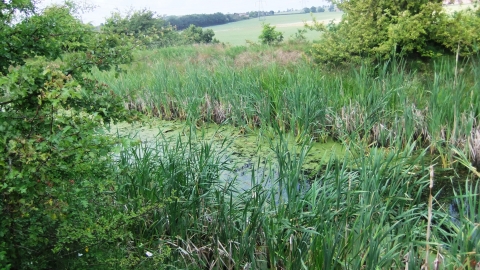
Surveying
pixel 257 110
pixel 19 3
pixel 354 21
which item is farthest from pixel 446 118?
pixel 19 3

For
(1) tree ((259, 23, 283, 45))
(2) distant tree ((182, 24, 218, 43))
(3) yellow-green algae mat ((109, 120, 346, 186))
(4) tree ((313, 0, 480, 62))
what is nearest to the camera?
(3) yellow-green algae mat ((109, 120, 346, 186))

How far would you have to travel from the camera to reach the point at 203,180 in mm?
2875

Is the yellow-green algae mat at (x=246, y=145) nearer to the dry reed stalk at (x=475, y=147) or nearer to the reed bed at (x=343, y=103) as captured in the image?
the reed bed at (x=343, y=103)

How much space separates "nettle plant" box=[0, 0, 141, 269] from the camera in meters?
1.36

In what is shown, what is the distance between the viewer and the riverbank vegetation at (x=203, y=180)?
4.87ft

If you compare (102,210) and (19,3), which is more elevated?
(19,3)

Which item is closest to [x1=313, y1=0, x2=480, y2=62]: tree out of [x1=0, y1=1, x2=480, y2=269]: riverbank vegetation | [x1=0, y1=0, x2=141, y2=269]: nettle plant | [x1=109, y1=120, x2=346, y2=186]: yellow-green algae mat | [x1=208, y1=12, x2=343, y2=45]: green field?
[x1=0, y1=1, x2=480, y2=269]: riverbank vegetation

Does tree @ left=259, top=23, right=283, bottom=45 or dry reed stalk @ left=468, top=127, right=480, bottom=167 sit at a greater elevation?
tree @ left=259, top=23, right=283, bottom=45

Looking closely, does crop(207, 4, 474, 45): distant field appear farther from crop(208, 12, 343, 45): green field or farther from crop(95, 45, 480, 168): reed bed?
crop(95, 45, 480, 168): reed bed

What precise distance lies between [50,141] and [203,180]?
5.10ft

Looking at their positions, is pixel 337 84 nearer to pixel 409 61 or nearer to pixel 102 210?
pixel 409 61

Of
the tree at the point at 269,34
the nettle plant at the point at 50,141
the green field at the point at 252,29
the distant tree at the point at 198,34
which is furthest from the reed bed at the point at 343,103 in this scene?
the distant tree at the point at 198,34

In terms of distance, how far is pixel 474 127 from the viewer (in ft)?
14.0

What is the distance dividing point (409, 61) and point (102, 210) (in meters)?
5.98
